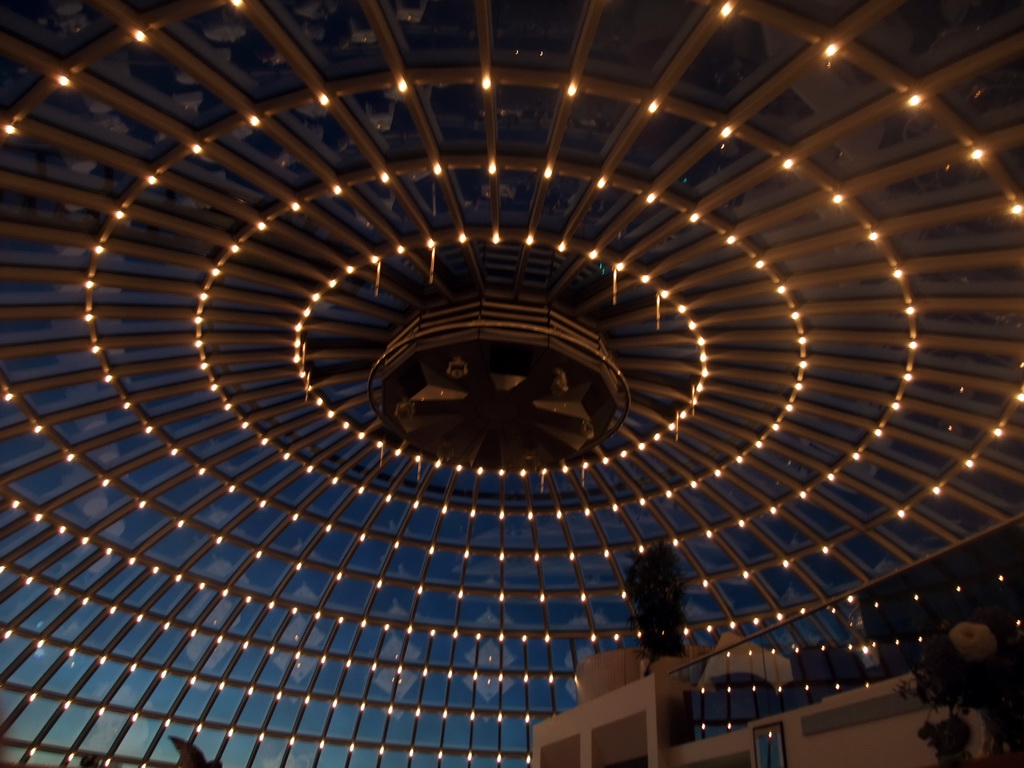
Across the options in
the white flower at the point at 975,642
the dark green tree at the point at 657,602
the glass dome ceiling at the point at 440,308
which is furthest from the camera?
the dark green tree at the point at 657,602

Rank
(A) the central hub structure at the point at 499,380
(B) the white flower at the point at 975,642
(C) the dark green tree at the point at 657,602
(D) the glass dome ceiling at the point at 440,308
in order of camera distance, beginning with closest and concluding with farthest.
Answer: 1. (B) the white flower at the point at 975,642
2. (D) the glass dome ceiling at the point at 440,308
3. (C) the dark green tree at the point at 657,602
4. (A) the central hub structure at the point at 499,380

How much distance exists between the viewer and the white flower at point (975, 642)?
803 centimetres

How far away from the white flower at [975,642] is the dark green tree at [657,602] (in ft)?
50.6

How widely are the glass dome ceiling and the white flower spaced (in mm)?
10812

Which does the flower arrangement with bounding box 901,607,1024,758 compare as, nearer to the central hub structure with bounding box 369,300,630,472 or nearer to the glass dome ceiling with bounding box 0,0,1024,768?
the glass dome ceiling with bounding box 0,0,1024,768

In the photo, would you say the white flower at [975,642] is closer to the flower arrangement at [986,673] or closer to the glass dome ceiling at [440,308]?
the flower arrangement at [986,673]

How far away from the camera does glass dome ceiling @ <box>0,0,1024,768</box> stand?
1612 centimetres

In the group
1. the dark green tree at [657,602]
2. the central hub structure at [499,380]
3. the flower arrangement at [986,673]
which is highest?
the central hub structure at [499,380]

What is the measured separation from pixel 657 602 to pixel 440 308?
36.7 feet

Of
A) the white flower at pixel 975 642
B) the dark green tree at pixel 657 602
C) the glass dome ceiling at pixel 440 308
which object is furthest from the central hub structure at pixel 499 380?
the white flower at pixel 975 642

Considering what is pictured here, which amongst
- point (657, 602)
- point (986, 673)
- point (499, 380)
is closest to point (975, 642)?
point (986, 673)

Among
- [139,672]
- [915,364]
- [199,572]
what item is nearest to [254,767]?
[139,672]

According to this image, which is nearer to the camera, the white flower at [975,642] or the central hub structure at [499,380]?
the white flower at [975,642]

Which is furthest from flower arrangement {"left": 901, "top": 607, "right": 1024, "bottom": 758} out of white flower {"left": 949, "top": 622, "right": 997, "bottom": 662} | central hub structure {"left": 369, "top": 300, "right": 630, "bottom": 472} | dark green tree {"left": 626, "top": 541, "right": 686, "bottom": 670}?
central hub structure {"left": 369, "top": 300, "right": 630, "bottom": 472}
